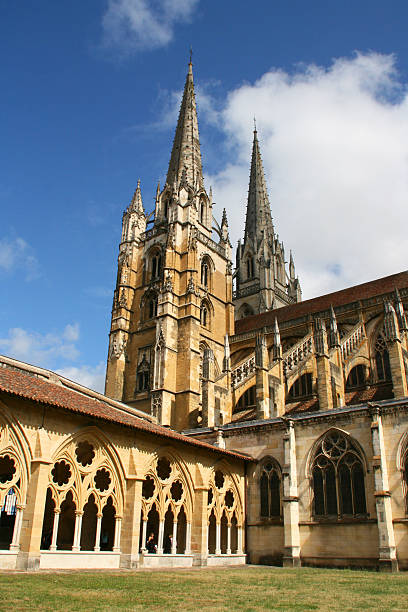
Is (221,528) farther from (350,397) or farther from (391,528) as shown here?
(350,397)

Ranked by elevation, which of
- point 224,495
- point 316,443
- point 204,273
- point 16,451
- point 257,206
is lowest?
point 224,495

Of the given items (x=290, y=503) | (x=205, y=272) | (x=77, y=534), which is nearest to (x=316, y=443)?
(x=290, y=503)

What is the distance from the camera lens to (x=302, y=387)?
29.8 metres

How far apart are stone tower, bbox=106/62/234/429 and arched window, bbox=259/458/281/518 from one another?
8.11 meters

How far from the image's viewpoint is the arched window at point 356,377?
28.2m

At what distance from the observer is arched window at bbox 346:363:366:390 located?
92.4ft

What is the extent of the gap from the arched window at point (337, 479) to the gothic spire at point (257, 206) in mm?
38684

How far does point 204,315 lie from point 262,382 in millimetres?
12823

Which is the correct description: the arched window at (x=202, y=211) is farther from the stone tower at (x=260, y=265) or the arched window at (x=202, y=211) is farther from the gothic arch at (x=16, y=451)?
the gothic arch at (x=16, y=451)

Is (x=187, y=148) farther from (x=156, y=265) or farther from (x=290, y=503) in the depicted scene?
(x=290, y=503)

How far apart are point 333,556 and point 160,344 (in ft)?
63.3

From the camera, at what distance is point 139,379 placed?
3653 centimetres

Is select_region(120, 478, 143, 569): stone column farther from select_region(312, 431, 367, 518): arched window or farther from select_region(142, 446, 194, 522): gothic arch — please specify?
select_region(312, 431, 367, 518): arched window

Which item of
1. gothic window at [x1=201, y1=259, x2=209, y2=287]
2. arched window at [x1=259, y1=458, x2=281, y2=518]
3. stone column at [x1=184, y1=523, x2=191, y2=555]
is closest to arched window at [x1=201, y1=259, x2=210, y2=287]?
gothic window at [x1=201, y1=259, x2=209, y2=287]
